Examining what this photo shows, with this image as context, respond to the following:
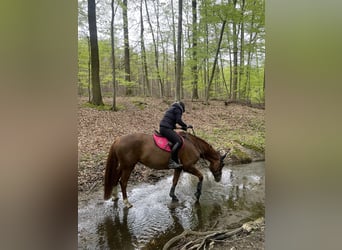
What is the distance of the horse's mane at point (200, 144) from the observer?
362 centimetres

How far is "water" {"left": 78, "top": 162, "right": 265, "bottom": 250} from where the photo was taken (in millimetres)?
2553

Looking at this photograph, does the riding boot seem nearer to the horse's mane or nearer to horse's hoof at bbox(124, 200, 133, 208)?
the horse's mane

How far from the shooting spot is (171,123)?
340cm

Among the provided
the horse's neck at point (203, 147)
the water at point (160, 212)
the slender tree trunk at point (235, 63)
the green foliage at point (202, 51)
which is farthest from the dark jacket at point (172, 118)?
the slender tree trunk at point (235, 63)

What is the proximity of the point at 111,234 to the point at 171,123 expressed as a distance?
161cm

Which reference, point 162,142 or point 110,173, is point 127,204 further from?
point 162,142

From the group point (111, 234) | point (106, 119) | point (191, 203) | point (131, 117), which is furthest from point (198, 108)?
point (111, 234)

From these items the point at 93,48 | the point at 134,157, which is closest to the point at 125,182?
the point at 134,157

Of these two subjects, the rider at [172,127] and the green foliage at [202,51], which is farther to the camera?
the green foliage at [202,51]

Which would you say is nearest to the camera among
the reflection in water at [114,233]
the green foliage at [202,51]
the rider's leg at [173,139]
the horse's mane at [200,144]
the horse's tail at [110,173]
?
the reflection in water at [114,233]

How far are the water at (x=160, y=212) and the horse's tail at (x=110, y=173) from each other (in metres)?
0.24

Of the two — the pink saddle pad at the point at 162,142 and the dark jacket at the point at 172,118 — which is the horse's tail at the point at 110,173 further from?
the dark jacket at the point at 172,118

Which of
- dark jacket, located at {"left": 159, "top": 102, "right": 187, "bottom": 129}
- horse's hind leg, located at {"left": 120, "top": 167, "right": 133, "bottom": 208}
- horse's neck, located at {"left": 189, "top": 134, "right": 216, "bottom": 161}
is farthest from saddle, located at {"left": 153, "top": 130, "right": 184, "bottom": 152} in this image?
horse's hind leg, located at {"left": 120, "top": 167, "right": 133, "bottom": 208}
